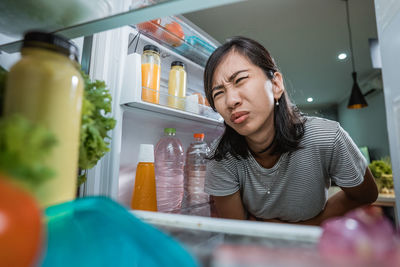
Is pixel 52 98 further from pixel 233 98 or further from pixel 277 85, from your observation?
pixel 277 85

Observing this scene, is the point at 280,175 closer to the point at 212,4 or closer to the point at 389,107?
the point at 389,107

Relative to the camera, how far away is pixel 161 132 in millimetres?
1309

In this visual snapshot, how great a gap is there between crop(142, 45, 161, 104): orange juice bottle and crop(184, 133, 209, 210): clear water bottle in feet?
1.50

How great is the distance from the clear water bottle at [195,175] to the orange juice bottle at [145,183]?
397 millimetres

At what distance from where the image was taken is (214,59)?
3.41 ft

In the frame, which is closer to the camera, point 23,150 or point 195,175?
point 23,150

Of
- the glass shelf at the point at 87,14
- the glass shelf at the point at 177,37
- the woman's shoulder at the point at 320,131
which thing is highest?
the glass shelf at the point at 177,37

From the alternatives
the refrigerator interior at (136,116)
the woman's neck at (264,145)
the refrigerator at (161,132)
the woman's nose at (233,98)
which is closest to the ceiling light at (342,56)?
the refrigerator at (161,132)

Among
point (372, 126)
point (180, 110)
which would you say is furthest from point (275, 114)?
point (372, 126)

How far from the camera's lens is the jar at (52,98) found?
0.23 meters

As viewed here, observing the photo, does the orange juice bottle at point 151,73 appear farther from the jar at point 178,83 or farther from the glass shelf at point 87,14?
the glass shelf at point 87,14

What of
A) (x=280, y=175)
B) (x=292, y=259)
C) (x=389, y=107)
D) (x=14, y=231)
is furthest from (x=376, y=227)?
(x=280, y=175)

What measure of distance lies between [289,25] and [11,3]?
3.17m

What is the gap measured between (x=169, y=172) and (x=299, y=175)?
738 mm
